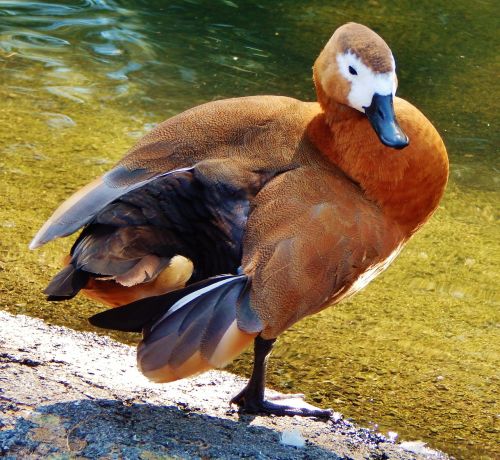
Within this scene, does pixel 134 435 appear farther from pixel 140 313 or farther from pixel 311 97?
pixel 311 97

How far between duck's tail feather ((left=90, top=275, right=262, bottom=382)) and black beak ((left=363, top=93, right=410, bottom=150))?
0.72m

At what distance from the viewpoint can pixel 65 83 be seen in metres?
6.23

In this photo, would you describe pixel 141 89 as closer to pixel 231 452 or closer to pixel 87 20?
pixel 87 20

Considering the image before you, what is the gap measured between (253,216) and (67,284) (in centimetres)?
61

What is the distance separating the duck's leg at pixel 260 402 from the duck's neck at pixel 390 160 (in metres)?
0.65

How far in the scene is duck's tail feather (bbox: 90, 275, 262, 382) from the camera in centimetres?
299

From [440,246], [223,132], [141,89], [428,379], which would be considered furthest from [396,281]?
[141,89]

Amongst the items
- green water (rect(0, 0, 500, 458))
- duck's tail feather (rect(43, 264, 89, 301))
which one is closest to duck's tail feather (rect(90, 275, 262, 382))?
duck's tail feather (rect(43, 264, 89, 301))

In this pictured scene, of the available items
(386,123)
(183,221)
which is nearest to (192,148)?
(183,221)

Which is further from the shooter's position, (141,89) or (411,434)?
(141,89)

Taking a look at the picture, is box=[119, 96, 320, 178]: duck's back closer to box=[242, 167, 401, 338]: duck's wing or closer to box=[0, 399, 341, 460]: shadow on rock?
box=[242, 167, 401, 338]: duck's wing

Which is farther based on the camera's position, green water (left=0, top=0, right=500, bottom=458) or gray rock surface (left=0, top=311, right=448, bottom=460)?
green water (left=0, top=0, right=500, bottom=458)

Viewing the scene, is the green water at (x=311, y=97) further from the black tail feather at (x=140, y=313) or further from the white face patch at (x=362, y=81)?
the white face patch at (x=362, y=81)

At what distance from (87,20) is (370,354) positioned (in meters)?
4.02
